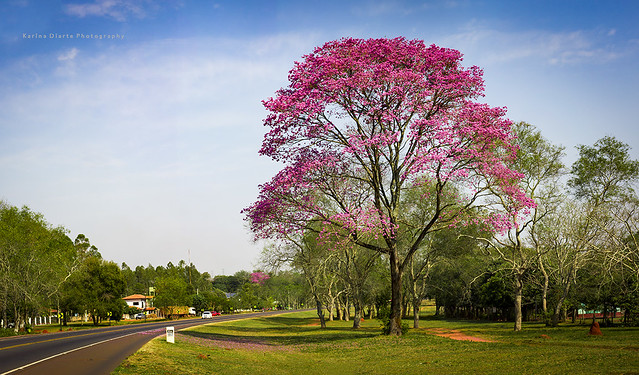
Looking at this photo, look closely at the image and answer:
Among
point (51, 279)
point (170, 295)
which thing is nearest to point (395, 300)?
point (51, 279)

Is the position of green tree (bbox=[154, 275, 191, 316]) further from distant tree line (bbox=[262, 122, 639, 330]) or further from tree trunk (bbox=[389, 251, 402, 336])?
tree trunk (bbox=[389, 251, 402, 336])

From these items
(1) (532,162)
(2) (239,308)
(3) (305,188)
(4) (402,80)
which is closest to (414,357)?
(3) (305,188)

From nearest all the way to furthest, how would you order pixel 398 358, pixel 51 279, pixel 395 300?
1. pixel 398 358
2. pixel 395 300
3. pixel 51 279

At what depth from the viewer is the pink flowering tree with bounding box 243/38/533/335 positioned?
88.0 ft

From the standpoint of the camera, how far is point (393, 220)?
28531mm

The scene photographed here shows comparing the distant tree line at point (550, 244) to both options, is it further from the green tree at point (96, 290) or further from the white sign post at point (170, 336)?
the green tree at point (96, 290)

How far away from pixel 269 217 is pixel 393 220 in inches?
292

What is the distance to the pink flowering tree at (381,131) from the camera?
26828 mm

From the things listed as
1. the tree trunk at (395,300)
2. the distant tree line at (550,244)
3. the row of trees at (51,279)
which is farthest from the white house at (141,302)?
the tree trunk at (395,300)

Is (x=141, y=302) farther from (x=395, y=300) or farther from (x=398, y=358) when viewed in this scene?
(x=398, y=358)

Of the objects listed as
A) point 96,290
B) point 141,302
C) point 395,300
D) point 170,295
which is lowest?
point 141,302

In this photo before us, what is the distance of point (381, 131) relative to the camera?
96.3 feet

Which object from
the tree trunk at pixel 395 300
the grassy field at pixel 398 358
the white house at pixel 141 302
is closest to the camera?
the grassy field at pixel 398 358

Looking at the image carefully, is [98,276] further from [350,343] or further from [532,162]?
[532,162]
